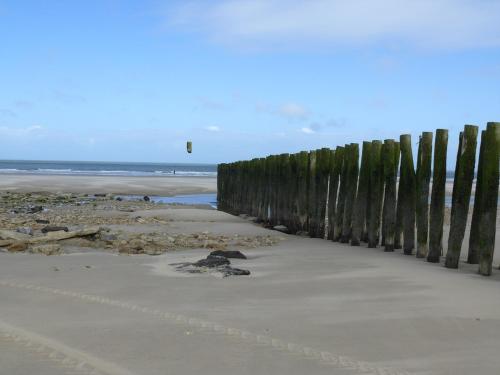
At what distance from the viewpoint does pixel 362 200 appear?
9.92 metres

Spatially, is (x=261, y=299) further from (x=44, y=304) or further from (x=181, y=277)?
Result: (x=44, y=304)

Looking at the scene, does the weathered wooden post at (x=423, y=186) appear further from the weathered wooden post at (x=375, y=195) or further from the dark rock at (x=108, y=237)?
the dark rock at (x=108, y=237)

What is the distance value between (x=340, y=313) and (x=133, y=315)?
5.45 ft

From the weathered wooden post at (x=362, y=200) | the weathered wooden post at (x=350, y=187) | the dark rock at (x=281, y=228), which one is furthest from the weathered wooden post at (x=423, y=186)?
the dark rock at (x=281, y=228)

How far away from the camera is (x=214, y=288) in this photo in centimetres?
616

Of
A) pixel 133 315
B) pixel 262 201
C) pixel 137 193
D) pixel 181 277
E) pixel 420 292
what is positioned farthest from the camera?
pixel 137 193

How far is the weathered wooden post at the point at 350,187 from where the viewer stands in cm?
1018

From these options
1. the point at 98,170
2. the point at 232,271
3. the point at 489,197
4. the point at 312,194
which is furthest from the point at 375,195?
the point at 98,170

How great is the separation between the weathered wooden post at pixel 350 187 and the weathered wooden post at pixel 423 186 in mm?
1885

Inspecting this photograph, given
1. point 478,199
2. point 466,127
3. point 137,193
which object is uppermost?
point 466,127

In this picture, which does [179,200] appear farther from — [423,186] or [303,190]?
[423,186]

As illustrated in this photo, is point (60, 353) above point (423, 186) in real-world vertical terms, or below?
below

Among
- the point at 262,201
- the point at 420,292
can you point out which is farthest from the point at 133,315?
the point at 262,201

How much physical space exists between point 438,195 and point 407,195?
0.84 metres
